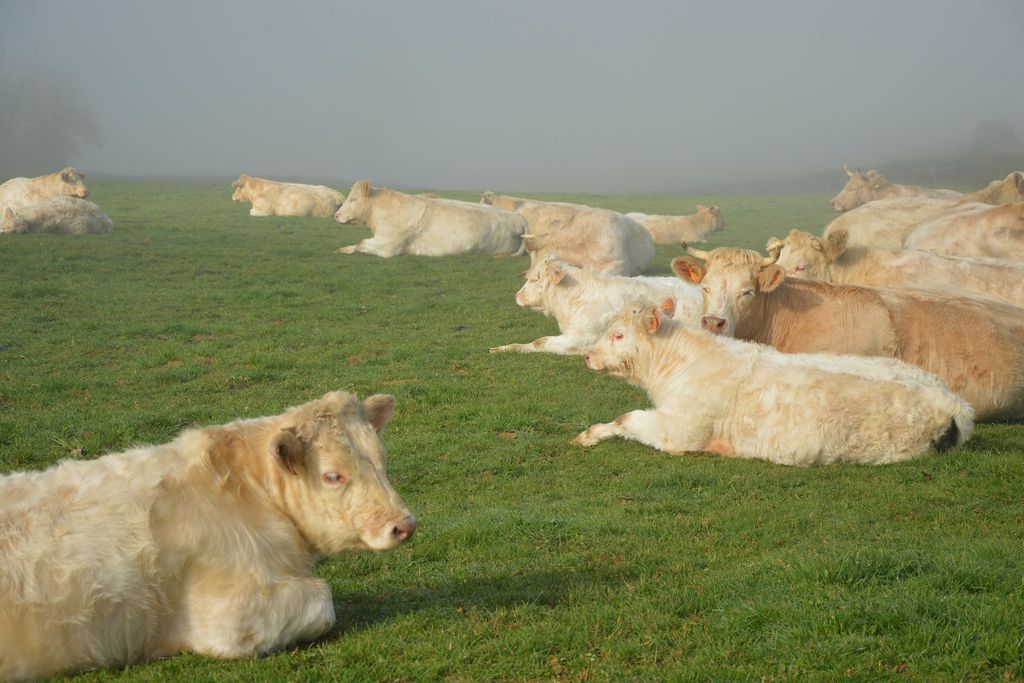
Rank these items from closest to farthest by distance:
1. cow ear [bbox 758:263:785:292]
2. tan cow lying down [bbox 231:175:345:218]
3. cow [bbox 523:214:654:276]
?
cow ear [bbox 758:263:785:292], cow [bbox 523:214:654:276], tan cow lying down [bbox 231:175:345:218]

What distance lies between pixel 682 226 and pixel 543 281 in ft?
61.0

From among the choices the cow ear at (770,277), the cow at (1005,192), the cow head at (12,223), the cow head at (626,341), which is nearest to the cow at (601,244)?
the cow at (1005,192)

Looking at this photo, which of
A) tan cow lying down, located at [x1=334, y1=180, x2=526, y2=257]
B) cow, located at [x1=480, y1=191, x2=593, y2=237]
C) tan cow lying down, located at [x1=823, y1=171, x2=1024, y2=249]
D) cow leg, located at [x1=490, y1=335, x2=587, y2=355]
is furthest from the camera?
cow, located at [x1=480, y1=191, x2=593, y2=237]

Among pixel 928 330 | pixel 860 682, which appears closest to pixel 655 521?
pixel 860 682

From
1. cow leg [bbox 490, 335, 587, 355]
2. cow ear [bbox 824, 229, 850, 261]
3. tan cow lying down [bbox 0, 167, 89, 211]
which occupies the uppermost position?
tan cow lying down [bbox 0, 167, 89, 211]

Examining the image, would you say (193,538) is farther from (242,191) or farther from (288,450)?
(242,191)

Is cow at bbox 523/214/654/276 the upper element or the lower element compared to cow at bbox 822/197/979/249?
lower

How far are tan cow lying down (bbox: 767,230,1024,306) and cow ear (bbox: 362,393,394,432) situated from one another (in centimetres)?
1071

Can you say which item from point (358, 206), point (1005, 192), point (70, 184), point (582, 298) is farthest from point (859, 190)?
point (70, 184)

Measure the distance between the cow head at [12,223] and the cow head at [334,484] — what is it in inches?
993

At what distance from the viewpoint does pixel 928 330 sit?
12.4m

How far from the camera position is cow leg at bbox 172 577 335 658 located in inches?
215

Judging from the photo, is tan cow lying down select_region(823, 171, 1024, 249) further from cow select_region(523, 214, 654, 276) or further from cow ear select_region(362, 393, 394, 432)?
cow ear select_region(362, 393, 394, 432)

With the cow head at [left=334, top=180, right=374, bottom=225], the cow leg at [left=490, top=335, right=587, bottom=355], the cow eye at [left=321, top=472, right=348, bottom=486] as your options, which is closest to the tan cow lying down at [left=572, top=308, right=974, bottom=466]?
the cow leg at [left=490, top=335, right=587, bottom=355]
